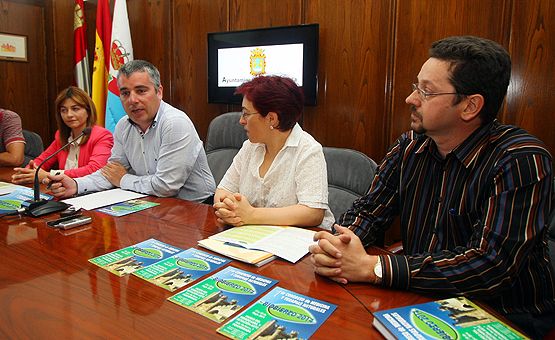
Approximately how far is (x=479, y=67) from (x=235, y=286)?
3.05ft

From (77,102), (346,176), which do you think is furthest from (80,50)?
(346,176)

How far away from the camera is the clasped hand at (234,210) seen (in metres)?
1.43

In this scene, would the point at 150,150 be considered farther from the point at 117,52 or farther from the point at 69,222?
the point at 117,52

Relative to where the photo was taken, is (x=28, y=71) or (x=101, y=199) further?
(x=28, y=71)

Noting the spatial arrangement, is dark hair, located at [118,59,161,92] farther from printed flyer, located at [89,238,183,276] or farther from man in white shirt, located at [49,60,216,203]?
printed flyer, located at [89,238,183,276]

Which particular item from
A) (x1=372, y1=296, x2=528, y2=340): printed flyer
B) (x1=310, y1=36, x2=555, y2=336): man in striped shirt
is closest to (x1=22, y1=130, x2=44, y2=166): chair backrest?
(x1=310, y1=36, x2=555, y2=336): man in striped shirt

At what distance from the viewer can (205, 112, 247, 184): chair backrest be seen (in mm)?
2502

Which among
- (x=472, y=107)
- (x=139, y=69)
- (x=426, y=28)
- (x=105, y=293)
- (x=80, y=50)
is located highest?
(x=80, y=50)

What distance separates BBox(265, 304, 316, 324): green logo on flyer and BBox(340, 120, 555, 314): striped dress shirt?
0.26 metres

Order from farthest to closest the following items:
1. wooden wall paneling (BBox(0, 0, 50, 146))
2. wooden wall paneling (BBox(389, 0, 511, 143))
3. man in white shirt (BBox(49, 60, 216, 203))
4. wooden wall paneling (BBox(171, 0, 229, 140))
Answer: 1. wooden wall paneling (BBox(0, 0, 50, 146))
2. wooden wall paneling (BBox(171, 0, 229, 140))
3. wooden wall paneling (BBox(389, 0, 511, 143))
4. man in white shirt (BBox(49, 60, 216, 203))

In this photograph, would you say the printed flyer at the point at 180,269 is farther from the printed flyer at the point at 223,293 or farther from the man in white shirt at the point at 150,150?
the man in white shirt at the point at 150,150

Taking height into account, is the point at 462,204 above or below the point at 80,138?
below

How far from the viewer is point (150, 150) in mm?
2258

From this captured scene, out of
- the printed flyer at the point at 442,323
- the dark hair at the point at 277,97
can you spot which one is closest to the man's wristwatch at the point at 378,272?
the printed flyer at the point at 442,323
